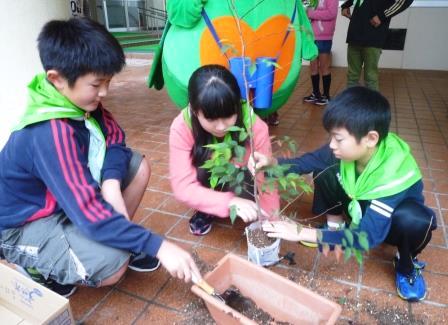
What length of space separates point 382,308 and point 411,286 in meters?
0.16

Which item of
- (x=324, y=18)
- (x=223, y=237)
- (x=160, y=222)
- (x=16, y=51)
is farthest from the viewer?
(x=324, y=18)

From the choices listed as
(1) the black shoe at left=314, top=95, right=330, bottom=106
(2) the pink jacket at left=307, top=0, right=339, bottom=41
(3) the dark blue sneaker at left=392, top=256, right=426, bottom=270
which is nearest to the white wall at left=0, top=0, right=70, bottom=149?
(3) the dark blue sneaker at left=392, top=256, right=426, bottom=270

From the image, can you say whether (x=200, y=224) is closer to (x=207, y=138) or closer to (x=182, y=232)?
(x=182, y=232)

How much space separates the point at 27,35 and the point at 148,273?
2109mm

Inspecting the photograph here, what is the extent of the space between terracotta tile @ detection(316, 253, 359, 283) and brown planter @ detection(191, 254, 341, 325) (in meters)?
0.41

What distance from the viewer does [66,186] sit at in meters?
1.21

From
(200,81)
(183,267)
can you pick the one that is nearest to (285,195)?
(183,267)

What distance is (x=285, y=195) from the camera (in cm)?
142

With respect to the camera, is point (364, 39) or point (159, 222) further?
point (364, 39)

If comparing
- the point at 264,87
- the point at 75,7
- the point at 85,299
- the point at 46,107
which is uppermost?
the point at 75,7

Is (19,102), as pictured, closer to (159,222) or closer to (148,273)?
(159,222)

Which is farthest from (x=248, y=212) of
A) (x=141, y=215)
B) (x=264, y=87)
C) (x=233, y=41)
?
(x=233, y=41)

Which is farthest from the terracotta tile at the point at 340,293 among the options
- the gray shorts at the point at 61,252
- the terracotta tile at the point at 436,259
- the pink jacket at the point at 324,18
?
the pink jacket at the point at 324,18

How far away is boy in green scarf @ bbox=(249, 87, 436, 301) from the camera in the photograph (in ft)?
4.53
